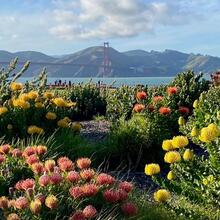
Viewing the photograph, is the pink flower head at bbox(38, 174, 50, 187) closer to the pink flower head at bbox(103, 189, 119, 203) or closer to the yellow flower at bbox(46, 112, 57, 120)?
the pink flower head at bbox(103, 189, 119, 203)

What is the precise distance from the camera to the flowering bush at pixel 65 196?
124 inches

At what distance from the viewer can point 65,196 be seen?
3500mm

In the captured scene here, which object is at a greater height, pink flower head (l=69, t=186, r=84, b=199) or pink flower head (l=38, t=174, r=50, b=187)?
pink flower head (l=38, t=174, r=50, b=187)

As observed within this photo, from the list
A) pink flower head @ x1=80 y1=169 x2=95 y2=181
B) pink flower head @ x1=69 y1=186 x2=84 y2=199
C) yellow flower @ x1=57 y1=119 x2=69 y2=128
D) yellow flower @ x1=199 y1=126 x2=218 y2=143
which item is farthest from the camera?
yellow flower @ x1=57 y1=119 x2=69 y2=128

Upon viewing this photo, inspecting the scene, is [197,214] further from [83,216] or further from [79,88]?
[79,88]

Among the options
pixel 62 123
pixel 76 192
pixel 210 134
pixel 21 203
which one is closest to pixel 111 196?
pixel 76 192

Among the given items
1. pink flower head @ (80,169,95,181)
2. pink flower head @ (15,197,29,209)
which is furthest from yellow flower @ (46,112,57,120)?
pink flower head @ (15,197,29,209)

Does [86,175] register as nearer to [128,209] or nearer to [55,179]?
[55,179]

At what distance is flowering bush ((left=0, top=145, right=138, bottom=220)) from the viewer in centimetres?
316

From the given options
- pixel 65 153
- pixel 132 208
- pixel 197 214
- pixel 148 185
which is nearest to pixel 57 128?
pixel 65 153

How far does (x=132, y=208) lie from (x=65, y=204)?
0.44 meters

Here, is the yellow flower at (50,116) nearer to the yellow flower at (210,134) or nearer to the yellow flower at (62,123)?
the yellow flower at (62,123)

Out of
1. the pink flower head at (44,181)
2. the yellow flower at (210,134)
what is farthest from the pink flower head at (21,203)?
the yellow flower at (210,134)

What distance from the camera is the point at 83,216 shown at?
10.0ft
